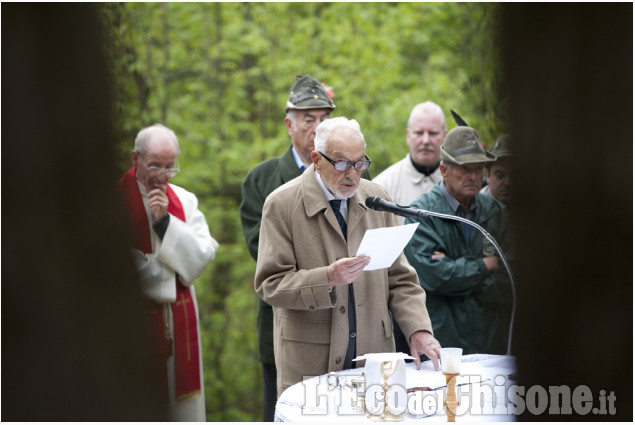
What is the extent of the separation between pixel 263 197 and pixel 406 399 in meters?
2.21

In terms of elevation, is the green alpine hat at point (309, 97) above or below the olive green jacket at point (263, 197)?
above

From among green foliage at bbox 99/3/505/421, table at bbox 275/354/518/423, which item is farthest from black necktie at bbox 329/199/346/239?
green foliage at bbox 99/3/505/421

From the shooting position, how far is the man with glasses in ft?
13.3

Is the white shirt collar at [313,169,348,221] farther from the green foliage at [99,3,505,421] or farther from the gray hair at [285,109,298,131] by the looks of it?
the green foliage at [99,3,505,421]

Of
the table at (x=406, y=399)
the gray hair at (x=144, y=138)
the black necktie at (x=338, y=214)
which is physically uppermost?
the gray hair at (x=144, y=138)

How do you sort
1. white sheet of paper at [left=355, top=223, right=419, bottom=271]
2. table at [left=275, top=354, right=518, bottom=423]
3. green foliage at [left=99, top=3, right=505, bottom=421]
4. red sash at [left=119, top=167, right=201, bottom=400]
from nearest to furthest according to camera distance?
table at [left=275, top=354, right=518, bottom=423], white sheet of paper at [left=355, top=223, right=419, bottom=271], red sash at [left=119, top=167, right=201, bottom=400], green foliage at [left=99, top=3, right=505, bottom=421]

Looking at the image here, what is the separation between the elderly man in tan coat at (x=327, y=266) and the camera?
309cm

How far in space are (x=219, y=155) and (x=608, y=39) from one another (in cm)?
1090

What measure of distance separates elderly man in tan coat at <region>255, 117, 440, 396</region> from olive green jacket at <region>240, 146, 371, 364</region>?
1269 mm

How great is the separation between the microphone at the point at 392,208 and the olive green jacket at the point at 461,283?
3.05 ft

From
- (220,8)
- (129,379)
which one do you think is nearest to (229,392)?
(220,8)

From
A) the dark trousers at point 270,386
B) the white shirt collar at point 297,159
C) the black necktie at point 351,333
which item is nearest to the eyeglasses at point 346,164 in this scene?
the black necktie at point 351,333

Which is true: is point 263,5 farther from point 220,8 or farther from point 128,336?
point 128,336

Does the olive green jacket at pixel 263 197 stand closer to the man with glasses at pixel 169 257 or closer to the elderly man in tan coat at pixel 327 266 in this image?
the man with glasses at pixel 169 257
